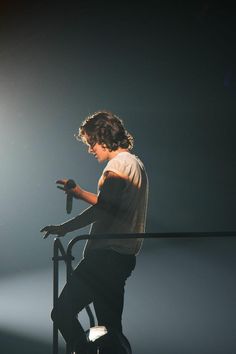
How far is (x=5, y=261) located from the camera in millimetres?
4656

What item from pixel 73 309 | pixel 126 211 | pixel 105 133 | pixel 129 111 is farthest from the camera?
pixel 129 111

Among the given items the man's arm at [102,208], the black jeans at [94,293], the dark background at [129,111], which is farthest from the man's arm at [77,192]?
the dark background at [129,111]

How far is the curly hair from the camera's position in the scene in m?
2.46

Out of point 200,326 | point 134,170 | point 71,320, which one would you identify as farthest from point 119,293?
point 200,326

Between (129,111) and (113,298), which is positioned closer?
(113,298)

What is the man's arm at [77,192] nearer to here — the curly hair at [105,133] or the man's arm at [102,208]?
the man's arm at [102,208]

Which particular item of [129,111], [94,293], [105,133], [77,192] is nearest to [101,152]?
[105,133]

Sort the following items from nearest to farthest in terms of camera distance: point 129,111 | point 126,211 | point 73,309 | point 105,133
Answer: point 73,309
point 126,211
point 105,133
point 129,111

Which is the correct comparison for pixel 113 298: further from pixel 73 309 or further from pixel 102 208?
pixel 102 208

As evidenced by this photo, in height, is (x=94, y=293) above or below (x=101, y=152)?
below

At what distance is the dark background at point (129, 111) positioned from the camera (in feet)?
15.2

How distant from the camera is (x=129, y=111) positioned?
4648mm

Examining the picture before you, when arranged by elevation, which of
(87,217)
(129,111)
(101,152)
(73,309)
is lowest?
(73,309)

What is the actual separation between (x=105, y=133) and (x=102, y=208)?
1.75 ft
